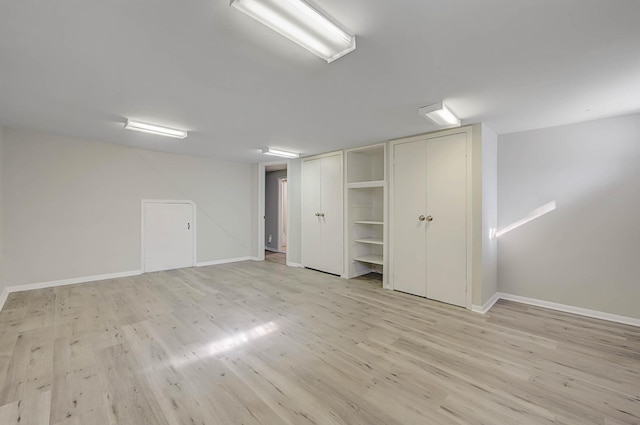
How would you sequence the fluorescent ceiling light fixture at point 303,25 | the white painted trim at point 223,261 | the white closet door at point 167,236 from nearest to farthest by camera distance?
the fluorescent ceiling light fixture at point 303,25 → the white closet door at point 167,236 → the white painted trim at point 223,261

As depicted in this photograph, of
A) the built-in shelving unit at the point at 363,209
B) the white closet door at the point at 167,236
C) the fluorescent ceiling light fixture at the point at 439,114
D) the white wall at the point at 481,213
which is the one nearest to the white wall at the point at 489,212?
the white wall at the point at 481,213

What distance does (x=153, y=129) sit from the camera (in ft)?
11.3

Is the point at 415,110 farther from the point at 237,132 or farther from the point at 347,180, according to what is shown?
the point at 237,132

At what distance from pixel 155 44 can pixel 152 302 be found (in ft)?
10.0

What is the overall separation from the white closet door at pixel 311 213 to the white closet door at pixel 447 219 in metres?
2.18

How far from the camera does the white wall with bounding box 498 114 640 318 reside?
299cm

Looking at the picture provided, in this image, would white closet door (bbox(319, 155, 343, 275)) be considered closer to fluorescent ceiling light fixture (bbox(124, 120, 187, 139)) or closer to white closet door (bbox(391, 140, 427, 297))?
white closet door (bbox(391, 140, 427, 297))

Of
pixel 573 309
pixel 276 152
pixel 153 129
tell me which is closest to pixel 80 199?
pixel 153 129

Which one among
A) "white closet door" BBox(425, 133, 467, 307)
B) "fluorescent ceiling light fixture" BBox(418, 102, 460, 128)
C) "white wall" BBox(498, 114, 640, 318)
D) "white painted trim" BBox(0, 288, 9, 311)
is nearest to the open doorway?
"white closet door" BBox(425, 133, 467, 307)

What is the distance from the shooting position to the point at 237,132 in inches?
149

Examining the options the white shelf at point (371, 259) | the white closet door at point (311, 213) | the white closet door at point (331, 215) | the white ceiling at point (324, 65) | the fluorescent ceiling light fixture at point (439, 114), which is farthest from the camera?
the white closet door at point (311, 213)

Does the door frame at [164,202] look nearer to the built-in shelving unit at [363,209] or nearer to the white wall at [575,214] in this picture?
the built-in shelving unit at [363,209]

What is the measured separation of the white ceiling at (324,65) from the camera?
1.45 meters

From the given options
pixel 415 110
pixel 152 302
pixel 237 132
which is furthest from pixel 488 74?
pixel 152 302
